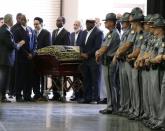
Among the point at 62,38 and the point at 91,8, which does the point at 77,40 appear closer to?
the point at 62,38

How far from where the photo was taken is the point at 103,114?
11695 mm

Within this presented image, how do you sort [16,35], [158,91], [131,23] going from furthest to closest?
1. [16,35]
2. [131,23]
3. [158,91]

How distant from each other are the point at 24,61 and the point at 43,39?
0.90m

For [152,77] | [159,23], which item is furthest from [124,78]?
[159,23]

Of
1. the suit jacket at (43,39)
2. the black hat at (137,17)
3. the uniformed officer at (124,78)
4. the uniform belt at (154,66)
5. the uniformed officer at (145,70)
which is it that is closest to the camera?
the uniform belt at (154,66)

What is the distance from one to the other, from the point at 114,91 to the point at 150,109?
201 centimetres

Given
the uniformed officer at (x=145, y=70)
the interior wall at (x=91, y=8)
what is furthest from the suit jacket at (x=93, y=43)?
the interior wall at (x=91, y=8)

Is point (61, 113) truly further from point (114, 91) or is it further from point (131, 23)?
point (131, 23)

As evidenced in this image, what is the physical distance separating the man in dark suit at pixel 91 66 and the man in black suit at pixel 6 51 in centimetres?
163

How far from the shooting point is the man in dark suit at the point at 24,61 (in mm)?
14281

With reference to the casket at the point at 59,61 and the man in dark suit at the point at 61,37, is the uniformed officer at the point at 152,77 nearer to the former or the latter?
the casket at the point at 59,61

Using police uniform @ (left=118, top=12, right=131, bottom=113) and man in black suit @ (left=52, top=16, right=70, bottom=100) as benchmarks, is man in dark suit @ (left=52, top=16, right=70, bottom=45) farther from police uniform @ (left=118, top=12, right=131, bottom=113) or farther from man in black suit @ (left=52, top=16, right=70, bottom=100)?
police uniform @ (left=118, top=12, right=131, bottom=113)

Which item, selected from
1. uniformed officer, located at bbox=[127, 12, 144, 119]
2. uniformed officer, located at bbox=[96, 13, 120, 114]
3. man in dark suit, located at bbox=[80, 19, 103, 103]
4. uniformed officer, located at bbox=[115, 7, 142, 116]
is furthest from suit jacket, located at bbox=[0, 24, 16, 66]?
uniformed officer, located at bbox=[127, 12, 144, 119]

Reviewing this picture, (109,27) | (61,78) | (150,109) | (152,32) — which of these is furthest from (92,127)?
(61,78)
